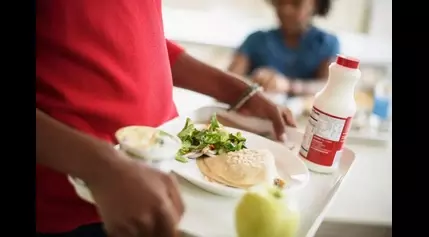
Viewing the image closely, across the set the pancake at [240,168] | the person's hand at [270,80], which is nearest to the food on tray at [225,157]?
the pancake at [240,168]

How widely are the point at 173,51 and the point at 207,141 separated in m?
0.16

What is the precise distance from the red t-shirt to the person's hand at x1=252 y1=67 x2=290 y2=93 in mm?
193

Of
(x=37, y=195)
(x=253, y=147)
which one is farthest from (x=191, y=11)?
(x=37, y=195)

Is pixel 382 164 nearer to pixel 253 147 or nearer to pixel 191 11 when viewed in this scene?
pixel 253 147

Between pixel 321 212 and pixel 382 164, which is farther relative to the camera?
pixel 382 164

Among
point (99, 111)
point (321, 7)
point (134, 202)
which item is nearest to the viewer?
point (134, 202)

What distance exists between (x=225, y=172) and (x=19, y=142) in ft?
0.76

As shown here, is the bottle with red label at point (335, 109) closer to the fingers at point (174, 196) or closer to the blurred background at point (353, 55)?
the blurred background at point (353, 55)

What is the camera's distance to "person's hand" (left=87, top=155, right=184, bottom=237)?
520 millimetres

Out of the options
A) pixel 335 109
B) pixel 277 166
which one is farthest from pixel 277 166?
pixel 335 109

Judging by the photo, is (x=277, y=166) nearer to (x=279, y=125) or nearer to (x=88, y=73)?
(x=279, y=125)

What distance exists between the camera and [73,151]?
1.81 feet

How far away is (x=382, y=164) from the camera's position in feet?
2.56

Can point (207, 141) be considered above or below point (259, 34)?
below
